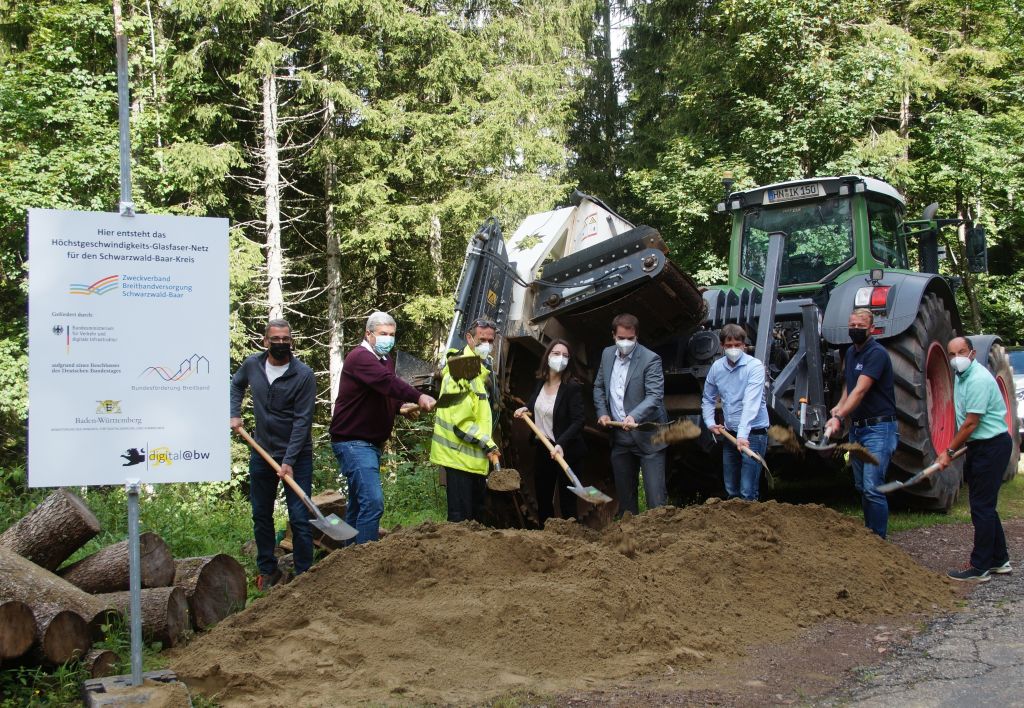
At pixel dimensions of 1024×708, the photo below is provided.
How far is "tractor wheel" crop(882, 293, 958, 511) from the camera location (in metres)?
8.05

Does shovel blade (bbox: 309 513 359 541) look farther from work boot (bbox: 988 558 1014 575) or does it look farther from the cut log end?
work boot (bbox: 988 558 1014 575)

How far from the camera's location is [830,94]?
17078mm

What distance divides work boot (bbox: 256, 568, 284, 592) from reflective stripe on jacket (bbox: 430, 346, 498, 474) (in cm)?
129

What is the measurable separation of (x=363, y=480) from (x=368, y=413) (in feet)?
1.48

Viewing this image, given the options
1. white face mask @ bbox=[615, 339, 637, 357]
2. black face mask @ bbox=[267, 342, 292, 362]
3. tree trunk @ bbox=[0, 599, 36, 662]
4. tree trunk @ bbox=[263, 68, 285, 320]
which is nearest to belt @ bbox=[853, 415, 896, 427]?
white face mask @ bbox=[615, 339, 637, 357]

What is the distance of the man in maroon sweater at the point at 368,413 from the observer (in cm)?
639

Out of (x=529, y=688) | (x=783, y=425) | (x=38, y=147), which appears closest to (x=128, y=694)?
(x=529, y=688)

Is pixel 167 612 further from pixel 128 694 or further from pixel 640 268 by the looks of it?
pixel 640 268

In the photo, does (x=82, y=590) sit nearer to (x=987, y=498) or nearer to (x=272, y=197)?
(x=987, y=498)

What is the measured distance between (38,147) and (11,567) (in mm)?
13356

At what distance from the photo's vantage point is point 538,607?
4.95 metres

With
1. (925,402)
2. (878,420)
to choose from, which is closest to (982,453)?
(878,420)

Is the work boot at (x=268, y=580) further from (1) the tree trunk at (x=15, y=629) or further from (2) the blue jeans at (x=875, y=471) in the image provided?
(2) the blue jeans at (x=875, y=471)

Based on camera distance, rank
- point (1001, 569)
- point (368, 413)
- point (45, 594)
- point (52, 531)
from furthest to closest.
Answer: point (368, 413), point (1001, 569), point (52, 531), point (45, 594)
